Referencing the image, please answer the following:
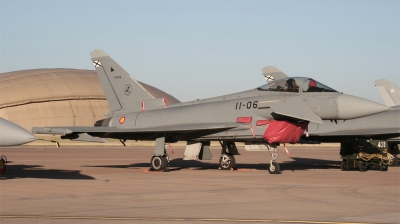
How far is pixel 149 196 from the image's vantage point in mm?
11188

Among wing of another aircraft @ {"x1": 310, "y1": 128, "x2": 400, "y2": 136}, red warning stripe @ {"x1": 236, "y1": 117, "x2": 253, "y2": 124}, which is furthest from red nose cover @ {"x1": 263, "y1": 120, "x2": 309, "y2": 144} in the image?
wing of another aircraft @ {"x1": 310, "y1": 128, "x2": 400, "y2": 136}

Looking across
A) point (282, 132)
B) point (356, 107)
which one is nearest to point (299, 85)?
point (282, 132)

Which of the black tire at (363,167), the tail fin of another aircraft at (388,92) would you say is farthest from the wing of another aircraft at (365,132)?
the tail fin of another aircraft at (388,92)

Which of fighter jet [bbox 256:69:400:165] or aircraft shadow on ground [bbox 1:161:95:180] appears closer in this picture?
aircraft shadow on ground [bbox 1:161:95:180]

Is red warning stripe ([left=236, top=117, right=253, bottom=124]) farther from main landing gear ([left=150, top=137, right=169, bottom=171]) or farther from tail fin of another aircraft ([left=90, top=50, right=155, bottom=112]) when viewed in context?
tail fin of another aircraft ([left=90, top=50, right=155, bottom=112])

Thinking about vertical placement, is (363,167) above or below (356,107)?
below

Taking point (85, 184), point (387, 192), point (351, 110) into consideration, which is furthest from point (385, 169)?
point (85, 184)

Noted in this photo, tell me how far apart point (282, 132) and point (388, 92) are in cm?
1410

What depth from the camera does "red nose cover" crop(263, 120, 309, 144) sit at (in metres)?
16.9

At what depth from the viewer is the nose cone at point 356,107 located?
635 inches

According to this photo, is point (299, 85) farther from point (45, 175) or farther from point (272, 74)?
point (272, 74)

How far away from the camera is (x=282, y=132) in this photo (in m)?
16.9

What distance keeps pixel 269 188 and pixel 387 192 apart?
2.38m

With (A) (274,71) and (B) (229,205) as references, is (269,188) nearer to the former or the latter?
(B) (229,205)
